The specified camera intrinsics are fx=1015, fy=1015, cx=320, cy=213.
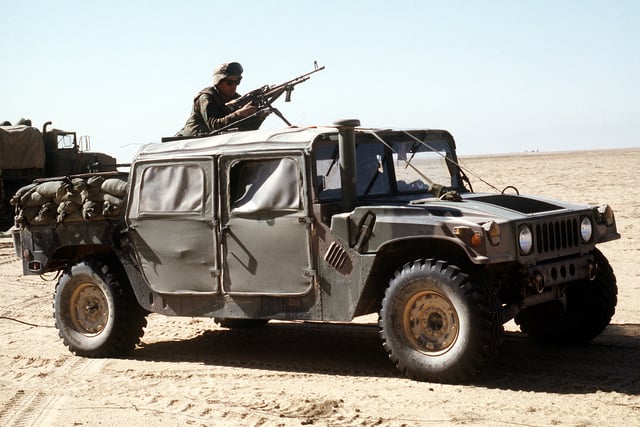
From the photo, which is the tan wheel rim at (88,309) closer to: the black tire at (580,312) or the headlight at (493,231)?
the black tire at (580,312)

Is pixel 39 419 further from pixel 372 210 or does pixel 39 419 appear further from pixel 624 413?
pixel 624 413

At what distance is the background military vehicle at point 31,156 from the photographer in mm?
25484

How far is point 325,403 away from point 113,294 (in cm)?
260

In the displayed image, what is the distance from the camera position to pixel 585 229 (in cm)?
715

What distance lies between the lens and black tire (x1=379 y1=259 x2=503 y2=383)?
6336 mm

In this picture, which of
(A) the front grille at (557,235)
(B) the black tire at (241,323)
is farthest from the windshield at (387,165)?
(B) the black tire at (241,323)

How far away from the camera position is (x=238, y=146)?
A: 7.56m

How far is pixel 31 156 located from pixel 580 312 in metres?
20.5

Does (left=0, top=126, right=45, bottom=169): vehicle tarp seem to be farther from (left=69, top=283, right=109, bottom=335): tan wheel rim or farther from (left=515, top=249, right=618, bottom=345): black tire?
(left=515, top=249, right=618, bottom=345): black tire

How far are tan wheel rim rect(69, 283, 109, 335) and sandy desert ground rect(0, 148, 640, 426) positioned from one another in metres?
0.30

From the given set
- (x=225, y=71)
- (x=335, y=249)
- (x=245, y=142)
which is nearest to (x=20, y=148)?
(x=225, y=71)

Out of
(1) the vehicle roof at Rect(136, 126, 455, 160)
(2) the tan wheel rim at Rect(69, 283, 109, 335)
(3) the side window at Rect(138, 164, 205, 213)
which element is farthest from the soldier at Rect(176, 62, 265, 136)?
(2) the tan wheel rim at Rect(69, 283, 109, 335)

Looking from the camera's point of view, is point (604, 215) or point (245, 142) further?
point (245, 142)

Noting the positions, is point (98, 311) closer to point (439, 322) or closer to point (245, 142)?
point (245, 142)
